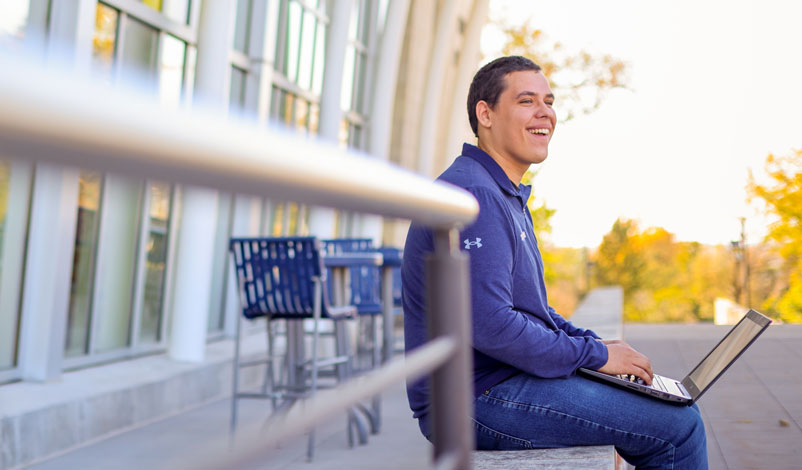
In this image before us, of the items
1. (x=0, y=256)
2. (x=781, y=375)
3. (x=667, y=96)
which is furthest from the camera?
(x=667, y=96)

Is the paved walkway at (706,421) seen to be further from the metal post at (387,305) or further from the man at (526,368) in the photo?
the man at (526,368)

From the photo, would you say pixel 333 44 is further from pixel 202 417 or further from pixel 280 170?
pixel 280 170

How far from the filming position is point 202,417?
5.27 meters

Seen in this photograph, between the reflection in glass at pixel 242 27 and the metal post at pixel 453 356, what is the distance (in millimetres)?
7345

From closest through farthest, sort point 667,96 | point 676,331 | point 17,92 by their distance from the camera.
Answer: point 17,92, point 676,331, point 667,96

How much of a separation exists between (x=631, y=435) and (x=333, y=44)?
8.22 metres

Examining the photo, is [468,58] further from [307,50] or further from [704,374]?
[704,374]

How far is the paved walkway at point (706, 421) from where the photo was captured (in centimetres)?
335

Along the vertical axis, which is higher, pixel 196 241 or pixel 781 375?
pixel 196 241

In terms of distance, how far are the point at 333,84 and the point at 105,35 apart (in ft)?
13.3

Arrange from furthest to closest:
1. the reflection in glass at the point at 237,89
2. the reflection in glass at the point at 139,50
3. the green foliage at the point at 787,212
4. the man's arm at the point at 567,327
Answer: the green foliage at the point at 787,212 → the reflection in glass at the point at 237,89 → the reflection in glass at the point at 139,50 → the man's arm at the point at 567,327

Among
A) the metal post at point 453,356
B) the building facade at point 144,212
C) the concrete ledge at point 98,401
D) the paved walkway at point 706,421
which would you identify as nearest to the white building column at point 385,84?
the building facade at point 144,212

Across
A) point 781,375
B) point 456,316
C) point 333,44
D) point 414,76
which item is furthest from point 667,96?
point 456,316

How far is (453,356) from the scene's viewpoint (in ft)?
3.59
